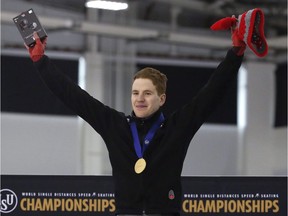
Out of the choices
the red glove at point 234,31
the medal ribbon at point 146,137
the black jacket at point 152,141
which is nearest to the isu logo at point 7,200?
the black jacket at point 152,141

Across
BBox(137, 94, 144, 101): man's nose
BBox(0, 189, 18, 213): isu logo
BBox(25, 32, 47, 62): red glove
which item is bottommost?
BBox(0, 189, 18, 213): isu logo

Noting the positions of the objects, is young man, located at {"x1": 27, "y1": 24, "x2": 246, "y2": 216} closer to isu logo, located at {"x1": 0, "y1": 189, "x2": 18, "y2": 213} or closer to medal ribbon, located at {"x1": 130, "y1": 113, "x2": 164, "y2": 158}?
medal ribbon, located at {"x1": 130, "y1": 113, "x2": 164, "y2": 158}

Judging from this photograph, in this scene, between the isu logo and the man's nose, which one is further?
the isu logo

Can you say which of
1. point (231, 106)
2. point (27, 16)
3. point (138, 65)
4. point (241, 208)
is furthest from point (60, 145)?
point (27, 16)

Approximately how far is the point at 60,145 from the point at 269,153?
13.8 ft

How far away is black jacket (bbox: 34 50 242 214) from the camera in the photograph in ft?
9.53

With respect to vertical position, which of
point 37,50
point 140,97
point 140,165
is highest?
point 37,50

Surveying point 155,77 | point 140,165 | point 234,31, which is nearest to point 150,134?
point 140,165

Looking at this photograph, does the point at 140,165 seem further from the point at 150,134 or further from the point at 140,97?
the point at 140,97

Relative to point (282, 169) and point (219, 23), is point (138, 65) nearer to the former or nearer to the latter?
point (282, 169)

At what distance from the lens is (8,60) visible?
13.1 metres

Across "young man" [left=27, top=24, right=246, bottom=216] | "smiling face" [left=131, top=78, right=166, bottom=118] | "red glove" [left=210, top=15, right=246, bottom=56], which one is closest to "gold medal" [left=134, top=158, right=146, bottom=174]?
"young man" [left=27, top=24, right=246, bottom=216]

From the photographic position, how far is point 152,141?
2943mm

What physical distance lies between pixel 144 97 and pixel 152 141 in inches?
7.1
